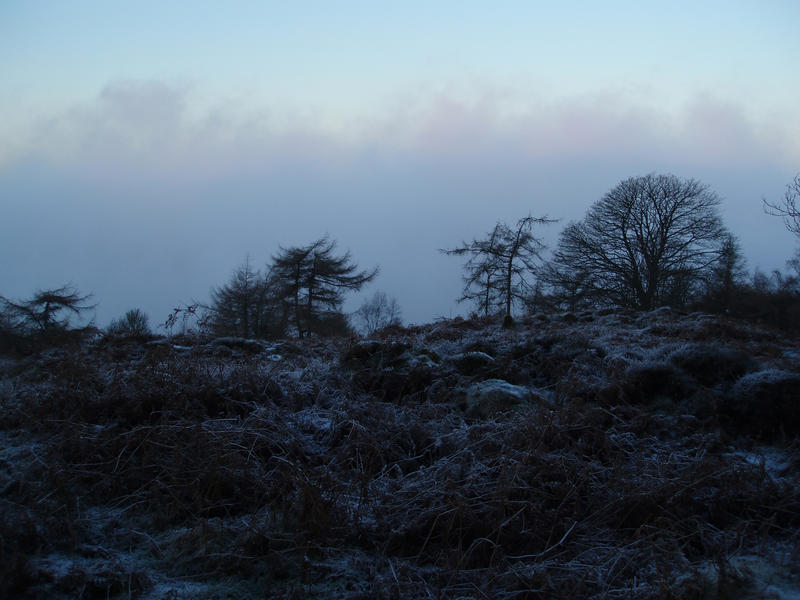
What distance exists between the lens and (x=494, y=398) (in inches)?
217

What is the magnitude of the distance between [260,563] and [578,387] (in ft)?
12.8

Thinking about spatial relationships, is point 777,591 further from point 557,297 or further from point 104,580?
point 557,297

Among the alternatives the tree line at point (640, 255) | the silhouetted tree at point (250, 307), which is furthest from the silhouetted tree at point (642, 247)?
the silhouetted tree at point (250, 307)

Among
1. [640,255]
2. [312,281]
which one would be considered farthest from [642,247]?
[312,281]

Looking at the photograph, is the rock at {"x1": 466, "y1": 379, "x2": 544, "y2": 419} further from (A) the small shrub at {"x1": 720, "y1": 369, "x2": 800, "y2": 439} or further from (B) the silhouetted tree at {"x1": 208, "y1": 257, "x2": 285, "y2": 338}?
(B) the silhouetted tree at {"x1": 208, "y1": 257, "x2": 285, "y2": 338}

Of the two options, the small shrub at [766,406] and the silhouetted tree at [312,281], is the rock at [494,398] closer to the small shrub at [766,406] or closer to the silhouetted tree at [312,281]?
the small shrub at [766,406]

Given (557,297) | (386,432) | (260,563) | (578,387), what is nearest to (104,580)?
(260,563)

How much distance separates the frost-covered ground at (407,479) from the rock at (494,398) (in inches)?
1.2

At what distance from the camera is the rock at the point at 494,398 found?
5.42 meters

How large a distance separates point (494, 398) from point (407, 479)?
1.69 metres

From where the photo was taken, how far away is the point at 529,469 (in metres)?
3.94

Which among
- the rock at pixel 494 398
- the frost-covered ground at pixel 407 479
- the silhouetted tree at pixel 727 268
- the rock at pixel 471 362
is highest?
the silhouetted tree at pixel 727 268

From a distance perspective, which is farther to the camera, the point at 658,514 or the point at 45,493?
the point at 45,493

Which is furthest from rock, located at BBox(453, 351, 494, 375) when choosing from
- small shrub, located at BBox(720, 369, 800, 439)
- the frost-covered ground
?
small shrub, located at BBox(720, 369, 800, 439)
